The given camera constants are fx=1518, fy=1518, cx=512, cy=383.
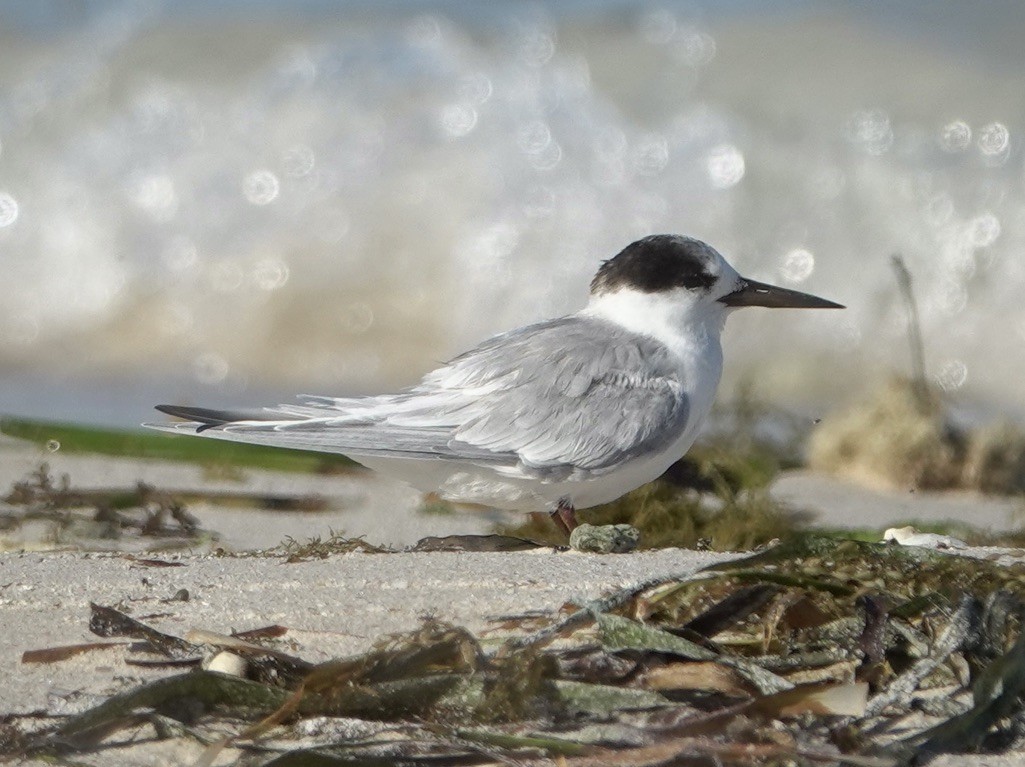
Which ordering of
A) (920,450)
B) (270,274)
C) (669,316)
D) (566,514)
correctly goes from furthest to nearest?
(270,274) < (920,450) < (669,316) < (566,514)

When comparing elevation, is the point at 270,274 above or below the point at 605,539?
above

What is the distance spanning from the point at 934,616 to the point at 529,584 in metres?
0.70

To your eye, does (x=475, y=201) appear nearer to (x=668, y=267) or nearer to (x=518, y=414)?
(x=668, y=267)

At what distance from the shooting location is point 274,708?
222cm

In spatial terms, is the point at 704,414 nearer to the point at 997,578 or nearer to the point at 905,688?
the point at 997,578

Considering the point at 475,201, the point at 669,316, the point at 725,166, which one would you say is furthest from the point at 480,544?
the point at 725,166

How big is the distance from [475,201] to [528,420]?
6.21 meters

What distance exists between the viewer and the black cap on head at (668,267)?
381 centimetres

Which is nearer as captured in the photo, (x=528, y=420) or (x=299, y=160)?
(x=528, y=420)

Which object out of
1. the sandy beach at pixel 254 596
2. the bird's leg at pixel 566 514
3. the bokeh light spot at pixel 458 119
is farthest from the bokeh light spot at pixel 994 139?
the sandy beach at pixel 254 596

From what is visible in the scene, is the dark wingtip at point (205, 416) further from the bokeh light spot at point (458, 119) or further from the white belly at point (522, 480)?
the bokeh light spot at point (458, 119)

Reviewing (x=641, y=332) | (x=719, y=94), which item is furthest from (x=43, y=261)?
(x=641, y=332)

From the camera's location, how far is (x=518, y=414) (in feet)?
11.4

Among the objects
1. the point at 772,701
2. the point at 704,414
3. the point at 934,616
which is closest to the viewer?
the point at 772,701
